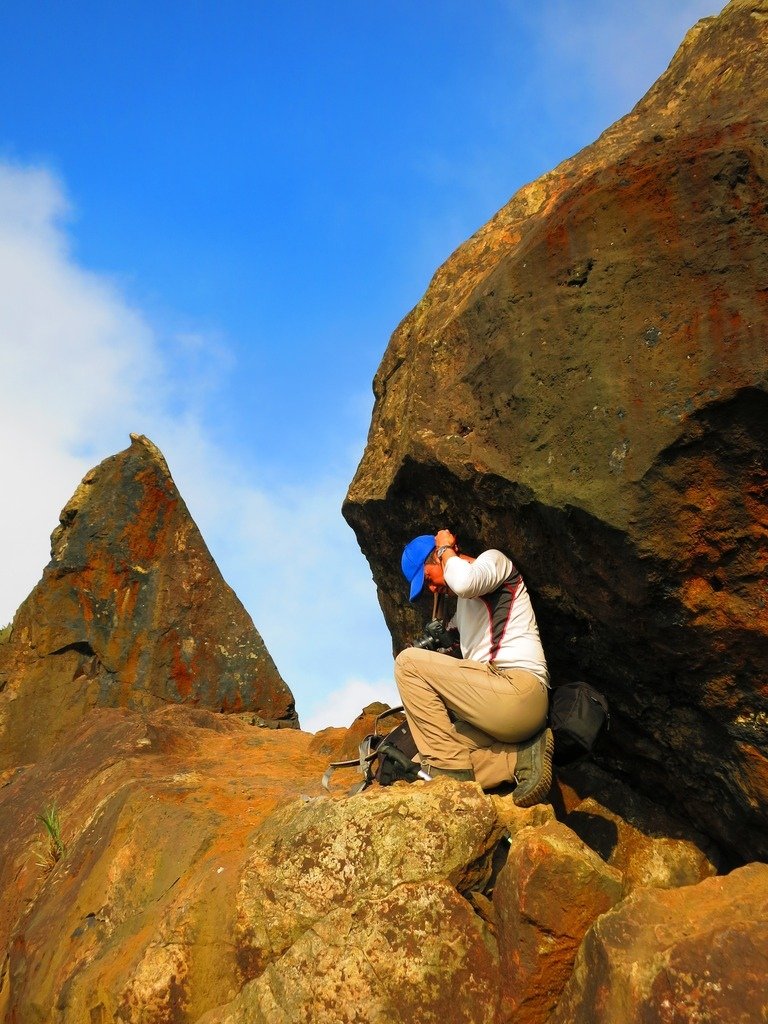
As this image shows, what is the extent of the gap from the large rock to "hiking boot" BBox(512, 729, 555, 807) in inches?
25.9

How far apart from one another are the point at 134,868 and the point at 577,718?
2890 millimetres

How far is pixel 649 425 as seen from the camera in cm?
490

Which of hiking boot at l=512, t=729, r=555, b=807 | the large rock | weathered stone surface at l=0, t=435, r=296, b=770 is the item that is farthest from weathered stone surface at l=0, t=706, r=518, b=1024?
weathered stone surface at l=0, t=435, r=296, b=770

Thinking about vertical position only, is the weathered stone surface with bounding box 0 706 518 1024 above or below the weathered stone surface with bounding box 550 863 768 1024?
above

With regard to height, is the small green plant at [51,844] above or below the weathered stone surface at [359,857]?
above

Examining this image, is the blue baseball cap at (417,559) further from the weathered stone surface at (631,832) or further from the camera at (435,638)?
the weathered stone surface at (631,832)

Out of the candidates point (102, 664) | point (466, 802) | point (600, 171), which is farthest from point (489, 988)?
point (102, 664)

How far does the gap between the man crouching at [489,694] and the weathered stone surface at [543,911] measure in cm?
102

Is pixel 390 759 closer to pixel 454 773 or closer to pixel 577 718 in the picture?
pixel 454 773

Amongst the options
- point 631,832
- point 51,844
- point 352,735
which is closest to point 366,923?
point 631,832

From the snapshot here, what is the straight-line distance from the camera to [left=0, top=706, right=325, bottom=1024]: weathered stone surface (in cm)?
456

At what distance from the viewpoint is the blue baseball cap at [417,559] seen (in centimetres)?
629

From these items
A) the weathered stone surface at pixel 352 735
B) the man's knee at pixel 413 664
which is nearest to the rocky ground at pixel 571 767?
the man's knee at pixel 413 664

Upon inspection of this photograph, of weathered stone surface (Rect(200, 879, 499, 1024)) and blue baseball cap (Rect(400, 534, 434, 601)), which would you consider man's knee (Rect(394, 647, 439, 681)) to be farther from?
weathered stone surface (Rect(200, 879, 499, 1024))
